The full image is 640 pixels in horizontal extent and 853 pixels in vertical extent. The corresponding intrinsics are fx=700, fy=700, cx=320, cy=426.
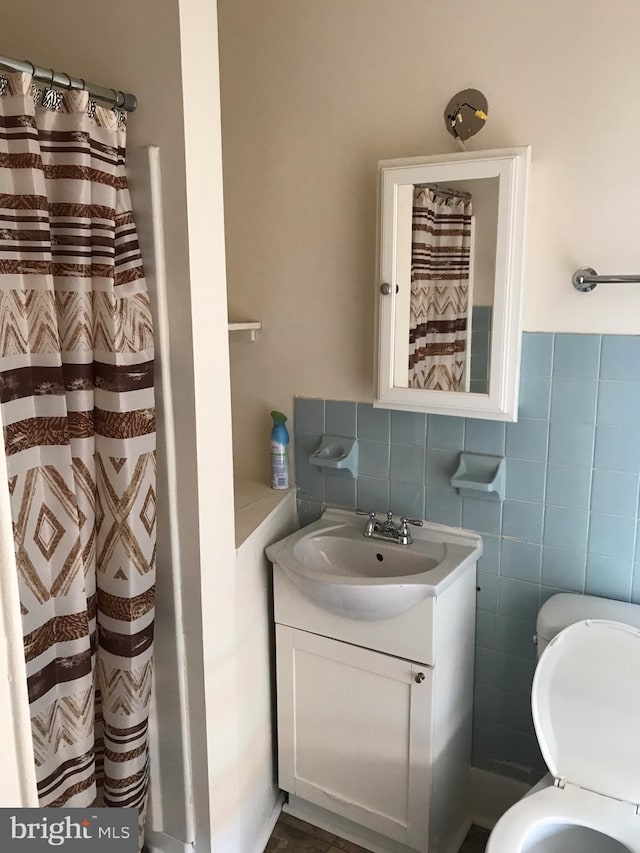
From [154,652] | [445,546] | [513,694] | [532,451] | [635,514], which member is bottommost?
[513,694]

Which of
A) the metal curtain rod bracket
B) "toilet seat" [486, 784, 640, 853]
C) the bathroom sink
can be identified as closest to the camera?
"toilet seat" [486, 784, 640, 853]

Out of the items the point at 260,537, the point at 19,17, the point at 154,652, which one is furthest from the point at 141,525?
the point at 19,17

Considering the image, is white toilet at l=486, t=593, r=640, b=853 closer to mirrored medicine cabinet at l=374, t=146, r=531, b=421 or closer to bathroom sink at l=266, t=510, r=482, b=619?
bathroom sink at l=266, t=510, r=482, b=619

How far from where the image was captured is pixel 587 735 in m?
1.62

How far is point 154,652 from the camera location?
1702 millimetres

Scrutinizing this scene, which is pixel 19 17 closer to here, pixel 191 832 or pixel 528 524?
pixel 528 524

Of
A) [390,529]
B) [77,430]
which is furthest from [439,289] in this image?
[77,430]

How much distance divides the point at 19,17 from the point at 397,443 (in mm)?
1410

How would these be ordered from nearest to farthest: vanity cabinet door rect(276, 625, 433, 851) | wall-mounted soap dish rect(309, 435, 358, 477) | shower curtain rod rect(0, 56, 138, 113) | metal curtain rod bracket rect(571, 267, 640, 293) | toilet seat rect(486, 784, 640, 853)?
shower curtain rod rect(0, 56, 138, 113)
toilet seat rect(486, 784, 640, 853)
metal curtain rod bracket rect(571, 267, 640, 293)
vanity cabinet door rect(276, 625, 433, 851)
wall-mounted soap dish rect(309, 435, 358, 477)

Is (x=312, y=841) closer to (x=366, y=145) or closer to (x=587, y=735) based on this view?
(x=587, y=735)

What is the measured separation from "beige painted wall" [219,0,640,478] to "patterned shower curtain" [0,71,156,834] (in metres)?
0.72

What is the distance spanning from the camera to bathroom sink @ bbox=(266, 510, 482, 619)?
1740mm

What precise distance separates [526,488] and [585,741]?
628 mm

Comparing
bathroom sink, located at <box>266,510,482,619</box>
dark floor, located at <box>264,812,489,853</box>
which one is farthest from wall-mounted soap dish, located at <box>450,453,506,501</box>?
dark floor, located at <box>264,812,489,853</box>
